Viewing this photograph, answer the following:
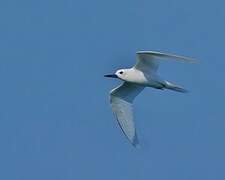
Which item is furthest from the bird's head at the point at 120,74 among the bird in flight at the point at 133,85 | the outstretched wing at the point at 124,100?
the outstretched wing at the point at 124,100

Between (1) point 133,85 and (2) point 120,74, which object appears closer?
(2) point 120,74

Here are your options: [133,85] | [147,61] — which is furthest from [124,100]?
[147,61]

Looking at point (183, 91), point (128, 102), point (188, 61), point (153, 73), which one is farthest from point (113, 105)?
point (188, 61)

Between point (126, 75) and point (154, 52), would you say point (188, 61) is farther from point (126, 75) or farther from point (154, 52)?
point (126, 75)

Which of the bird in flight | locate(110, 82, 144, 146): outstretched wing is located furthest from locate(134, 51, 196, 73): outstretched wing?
locate(110, 82, 144, 146): outstretched wing

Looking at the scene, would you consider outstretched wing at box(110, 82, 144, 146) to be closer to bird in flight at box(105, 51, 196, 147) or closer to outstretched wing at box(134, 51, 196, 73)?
bird in flight at box(105, 51, 196, 147)

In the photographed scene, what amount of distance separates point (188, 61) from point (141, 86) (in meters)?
5.92

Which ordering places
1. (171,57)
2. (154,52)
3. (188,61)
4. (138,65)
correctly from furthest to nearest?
(138,65)
(154,52)
(171,57)
(188,61)

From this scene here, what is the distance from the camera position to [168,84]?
2130 centimetres

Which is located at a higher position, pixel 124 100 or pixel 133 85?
pixel 133 85

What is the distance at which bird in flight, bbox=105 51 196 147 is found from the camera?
70.3 ft

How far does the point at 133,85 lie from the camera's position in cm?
2327

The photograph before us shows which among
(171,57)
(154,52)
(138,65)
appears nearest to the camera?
(171,57)

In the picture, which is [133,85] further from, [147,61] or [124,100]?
[147,61]
